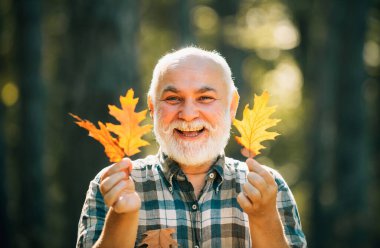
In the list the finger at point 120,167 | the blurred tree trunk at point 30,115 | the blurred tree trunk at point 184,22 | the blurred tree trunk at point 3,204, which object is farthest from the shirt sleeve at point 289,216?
the blurred tree trunk at point 184,22

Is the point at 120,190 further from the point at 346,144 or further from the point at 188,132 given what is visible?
the point at 346,144

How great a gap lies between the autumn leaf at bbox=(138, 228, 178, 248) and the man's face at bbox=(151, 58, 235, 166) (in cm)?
49

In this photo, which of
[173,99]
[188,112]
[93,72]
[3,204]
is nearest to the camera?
[188,112]

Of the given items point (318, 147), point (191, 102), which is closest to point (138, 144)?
Answer: point (191, 102)

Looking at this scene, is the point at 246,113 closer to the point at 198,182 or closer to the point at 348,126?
the point at 198,182

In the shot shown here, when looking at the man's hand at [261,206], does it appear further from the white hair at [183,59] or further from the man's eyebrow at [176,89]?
the white hair at [183,59]

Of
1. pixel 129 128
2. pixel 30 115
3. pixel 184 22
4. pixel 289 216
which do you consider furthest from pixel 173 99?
pixel 184 22

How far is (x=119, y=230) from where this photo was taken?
10.3 ft

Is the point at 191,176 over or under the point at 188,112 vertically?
under

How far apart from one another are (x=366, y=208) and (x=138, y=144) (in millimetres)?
10805

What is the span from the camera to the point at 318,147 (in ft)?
58.5

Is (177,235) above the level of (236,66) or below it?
below

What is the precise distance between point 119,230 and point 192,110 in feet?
2.89

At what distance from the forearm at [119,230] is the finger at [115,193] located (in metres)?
0.11
